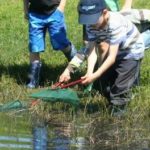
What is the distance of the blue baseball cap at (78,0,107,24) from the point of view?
6.40 m

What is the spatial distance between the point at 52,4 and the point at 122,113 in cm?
230

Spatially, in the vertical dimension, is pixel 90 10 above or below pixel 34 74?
above

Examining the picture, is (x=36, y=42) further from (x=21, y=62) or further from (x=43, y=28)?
(x=21, y=62)

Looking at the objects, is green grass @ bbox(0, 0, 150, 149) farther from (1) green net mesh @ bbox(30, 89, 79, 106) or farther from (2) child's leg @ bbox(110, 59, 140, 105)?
(1) green net mesh @ bbox(30, 89, 79, 106)

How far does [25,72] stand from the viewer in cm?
910

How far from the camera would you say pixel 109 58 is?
6645mm

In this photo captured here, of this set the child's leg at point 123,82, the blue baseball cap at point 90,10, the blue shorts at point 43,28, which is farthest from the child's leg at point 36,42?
the blue baseball cap at point 90,10

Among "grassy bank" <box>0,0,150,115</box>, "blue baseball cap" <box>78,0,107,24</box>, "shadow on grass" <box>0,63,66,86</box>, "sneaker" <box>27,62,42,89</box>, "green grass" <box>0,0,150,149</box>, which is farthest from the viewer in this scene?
"shadow on grass" <box>0,63,66,86</box>

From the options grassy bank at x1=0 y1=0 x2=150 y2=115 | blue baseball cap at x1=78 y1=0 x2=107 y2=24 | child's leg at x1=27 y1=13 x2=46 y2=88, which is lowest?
grassy bank at x1=0 y1=0 x2=150 y2=115

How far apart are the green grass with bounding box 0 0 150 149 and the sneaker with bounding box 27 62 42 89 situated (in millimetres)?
125

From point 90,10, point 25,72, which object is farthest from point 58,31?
point 90,10

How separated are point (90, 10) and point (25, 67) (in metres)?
3.06

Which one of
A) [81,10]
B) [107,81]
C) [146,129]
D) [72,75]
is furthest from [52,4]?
[146,129]

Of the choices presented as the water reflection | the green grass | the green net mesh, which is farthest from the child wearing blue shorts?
the water reflection
